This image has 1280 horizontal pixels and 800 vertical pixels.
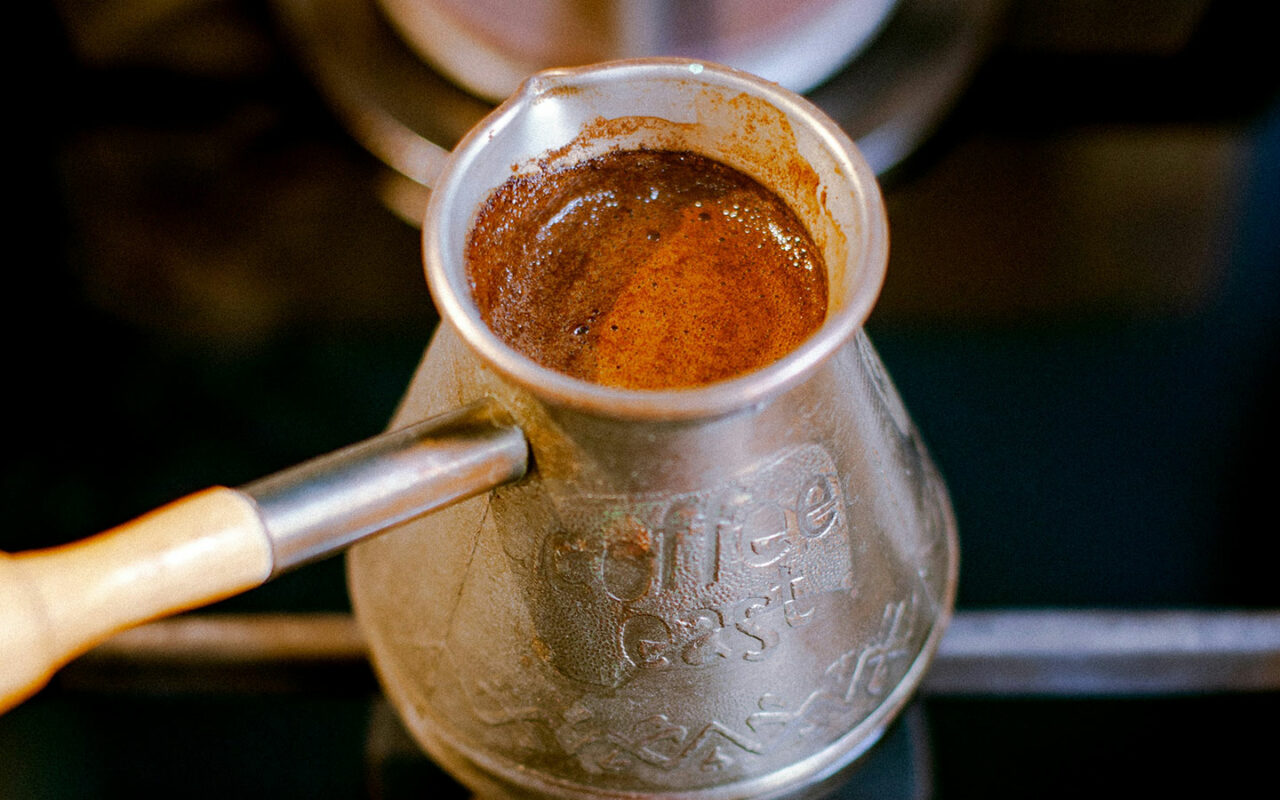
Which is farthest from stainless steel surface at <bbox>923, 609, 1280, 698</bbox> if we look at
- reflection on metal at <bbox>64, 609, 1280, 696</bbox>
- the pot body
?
the pot body

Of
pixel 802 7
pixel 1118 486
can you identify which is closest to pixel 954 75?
pixel 802 7

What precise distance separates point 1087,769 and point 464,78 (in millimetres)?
668

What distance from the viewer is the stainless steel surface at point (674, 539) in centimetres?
41

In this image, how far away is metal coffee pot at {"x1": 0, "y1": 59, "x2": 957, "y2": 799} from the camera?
395 mm

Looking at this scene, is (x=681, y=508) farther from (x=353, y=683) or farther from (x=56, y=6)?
(x=56, y=6)

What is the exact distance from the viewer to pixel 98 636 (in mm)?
373

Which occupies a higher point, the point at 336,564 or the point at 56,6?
the point at 56,6

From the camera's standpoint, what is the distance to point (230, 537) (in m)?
0.38

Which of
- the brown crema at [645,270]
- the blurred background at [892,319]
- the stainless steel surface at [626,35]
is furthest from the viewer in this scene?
the stainless steel surface at [626,35]

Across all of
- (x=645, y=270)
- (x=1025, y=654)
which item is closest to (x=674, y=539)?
(x=645, y=270)

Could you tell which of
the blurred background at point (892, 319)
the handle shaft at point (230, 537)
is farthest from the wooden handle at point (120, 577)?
the blurred background at point (892, 319)

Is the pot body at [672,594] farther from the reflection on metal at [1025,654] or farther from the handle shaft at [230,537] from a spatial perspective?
the reflection on metal at [1025,654]

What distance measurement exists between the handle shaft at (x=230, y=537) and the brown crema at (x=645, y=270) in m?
0.09

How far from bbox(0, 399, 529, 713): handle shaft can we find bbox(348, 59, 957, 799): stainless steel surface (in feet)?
0.09
